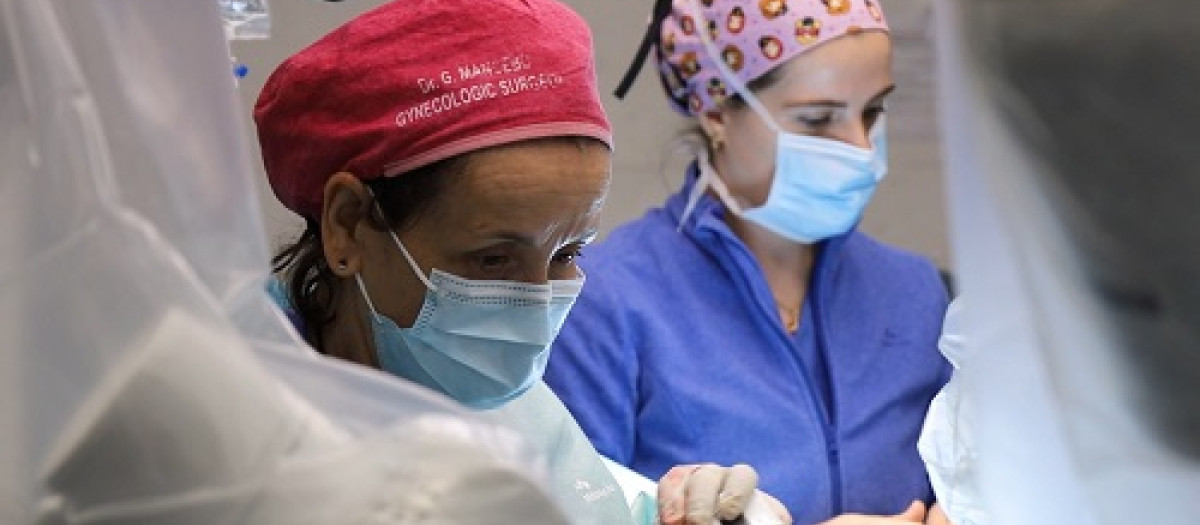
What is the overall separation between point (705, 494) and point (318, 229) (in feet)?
1.66

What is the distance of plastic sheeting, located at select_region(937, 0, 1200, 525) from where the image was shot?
0.60m

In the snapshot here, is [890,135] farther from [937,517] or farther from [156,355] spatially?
[156,355]

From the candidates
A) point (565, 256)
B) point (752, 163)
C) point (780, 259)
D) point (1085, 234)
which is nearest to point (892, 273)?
point (780, 259)

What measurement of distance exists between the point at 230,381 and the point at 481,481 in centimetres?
13

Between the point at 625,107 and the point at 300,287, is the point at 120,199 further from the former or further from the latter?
the point at 625,107

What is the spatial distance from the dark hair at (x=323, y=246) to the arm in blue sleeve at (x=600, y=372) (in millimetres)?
569

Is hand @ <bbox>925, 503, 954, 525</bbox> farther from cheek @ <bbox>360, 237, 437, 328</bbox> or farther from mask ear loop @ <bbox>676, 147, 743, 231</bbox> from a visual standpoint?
cheek @ <bbox>360, 237, 437, 328</bbox>

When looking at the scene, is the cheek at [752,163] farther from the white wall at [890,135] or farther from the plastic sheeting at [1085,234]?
the plastic sheeting at [1085,234]

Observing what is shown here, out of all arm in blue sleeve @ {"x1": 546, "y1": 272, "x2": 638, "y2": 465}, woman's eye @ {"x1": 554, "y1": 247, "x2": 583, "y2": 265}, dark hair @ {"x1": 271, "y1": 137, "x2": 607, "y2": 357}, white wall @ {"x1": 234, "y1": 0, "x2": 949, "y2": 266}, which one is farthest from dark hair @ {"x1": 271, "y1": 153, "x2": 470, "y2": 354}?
arm in blue sleeve @ {"x1": 546, "y1": 272, "x2": 638, "y2": 465}

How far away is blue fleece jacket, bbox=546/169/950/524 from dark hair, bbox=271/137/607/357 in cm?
57

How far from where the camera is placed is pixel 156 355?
26.8 inches

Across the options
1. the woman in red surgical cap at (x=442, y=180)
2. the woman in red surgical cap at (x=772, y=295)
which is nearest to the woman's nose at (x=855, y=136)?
the woman in red surgical cap at (x=772, y=295)

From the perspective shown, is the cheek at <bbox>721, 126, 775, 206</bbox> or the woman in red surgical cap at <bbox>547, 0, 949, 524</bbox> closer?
the woman in red surgical cap at <bbox>547, 0, 949, 524</bbox>

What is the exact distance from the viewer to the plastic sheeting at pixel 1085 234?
0.60 m
